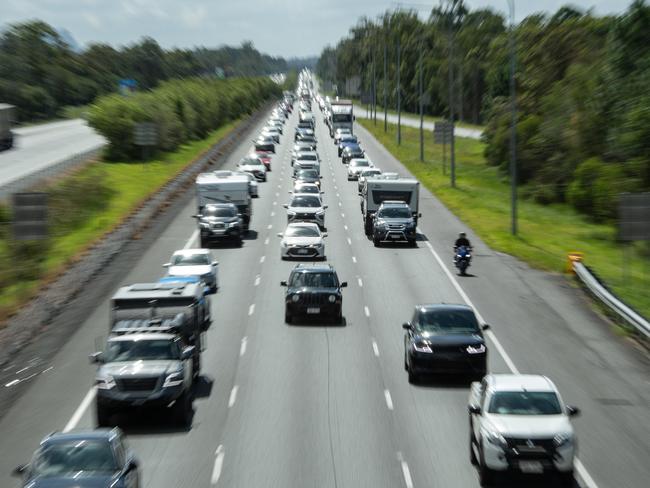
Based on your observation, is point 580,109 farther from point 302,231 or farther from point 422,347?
point 422,347

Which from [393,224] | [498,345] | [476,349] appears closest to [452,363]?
[476,349]

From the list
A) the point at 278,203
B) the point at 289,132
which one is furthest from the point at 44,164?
the point at 289,132

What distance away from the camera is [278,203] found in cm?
6550

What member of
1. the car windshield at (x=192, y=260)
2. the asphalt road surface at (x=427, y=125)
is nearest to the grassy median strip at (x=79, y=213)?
the car windshield at (x=192, y=260)

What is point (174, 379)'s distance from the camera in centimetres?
2055

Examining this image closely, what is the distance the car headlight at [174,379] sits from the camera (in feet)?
66.9

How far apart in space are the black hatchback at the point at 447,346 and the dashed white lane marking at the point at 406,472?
5.26m

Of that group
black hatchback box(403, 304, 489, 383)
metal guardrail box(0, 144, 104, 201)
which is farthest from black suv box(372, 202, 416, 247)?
black hatchback box(403, 304, 489, 383)

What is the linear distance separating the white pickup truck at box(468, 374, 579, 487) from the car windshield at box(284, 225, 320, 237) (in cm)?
2764

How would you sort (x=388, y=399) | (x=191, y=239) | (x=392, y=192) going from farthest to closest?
(x=392, y=192) < (x=191, y=239) < (x=388, y=399)

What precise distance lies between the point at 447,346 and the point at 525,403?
6.49 meters

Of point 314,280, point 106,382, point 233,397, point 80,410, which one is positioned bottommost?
point 80,410

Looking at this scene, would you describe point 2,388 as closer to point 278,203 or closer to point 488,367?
point 488,367

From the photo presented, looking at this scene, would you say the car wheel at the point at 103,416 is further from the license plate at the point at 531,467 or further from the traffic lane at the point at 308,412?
the license plate at the point at 531,467
